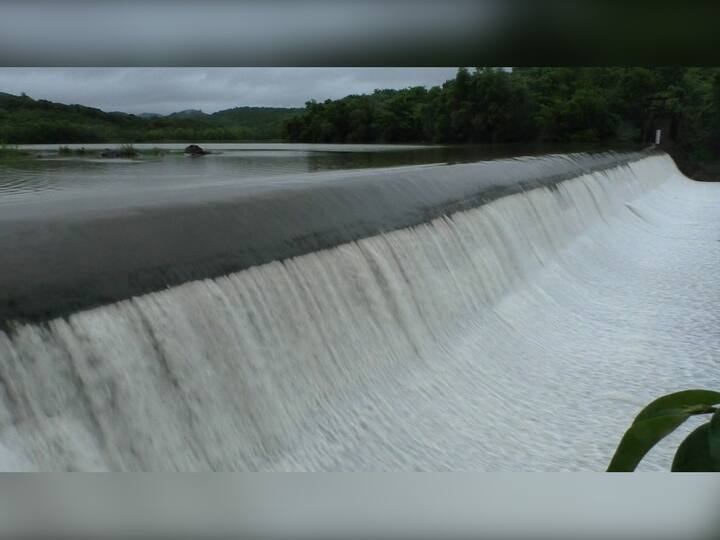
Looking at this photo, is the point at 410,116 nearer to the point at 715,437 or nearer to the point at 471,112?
the point at 471,112

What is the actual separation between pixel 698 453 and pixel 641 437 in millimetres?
23

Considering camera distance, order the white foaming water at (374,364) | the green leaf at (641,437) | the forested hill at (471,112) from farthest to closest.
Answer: the forested hill at (471,112)
the white foaming water at (374,364)
the green leaf at (641,437)

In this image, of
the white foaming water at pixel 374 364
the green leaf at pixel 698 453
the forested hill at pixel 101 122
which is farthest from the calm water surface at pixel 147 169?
the green leaf at pixel 698 453

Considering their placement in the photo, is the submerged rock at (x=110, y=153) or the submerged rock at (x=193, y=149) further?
the submerged rock at (x=193, y=149)

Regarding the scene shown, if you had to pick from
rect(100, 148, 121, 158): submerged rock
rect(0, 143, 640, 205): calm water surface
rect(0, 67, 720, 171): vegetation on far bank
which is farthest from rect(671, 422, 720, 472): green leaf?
rect(100, 148, 121, 158): submerged rock

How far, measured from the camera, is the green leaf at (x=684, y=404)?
0.81 ft

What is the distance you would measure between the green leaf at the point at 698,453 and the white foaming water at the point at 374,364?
1016mm

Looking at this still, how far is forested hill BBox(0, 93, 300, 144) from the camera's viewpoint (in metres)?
1.39

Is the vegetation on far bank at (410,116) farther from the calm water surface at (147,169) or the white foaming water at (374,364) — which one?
the white foaming water at (374,364)

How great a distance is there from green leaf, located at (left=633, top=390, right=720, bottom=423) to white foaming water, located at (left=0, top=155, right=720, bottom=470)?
1021mm

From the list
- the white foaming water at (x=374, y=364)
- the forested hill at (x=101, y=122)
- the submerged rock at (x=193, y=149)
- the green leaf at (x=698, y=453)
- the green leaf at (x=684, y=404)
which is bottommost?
the white foaming water at (x=374, y=364)

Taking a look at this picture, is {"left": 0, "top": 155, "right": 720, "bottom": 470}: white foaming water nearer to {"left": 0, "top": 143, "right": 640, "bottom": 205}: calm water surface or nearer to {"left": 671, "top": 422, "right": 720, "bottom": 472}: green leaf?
{"left": 0, "top": 143, "right": 640, "bottom": 205}: calm water surface

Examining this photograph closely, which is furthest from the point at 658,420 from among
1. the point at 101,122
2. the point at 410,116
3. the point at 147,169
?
the point at 147,169

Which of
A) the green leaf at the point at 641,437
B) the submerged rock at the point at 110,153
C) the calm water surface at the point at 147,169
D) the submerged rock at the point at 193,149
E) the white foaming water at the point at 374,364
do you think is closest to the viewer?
the green leaf at the point at 641,437
